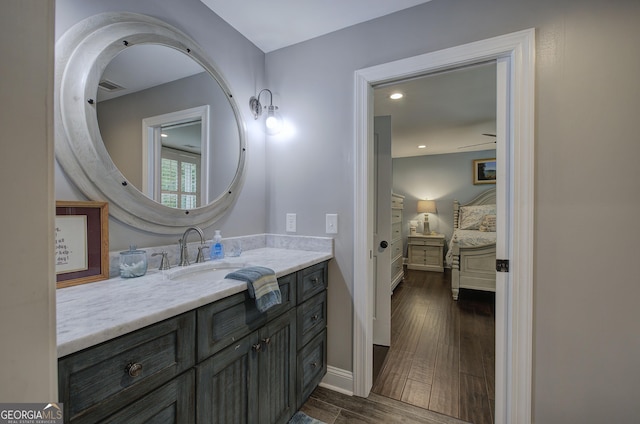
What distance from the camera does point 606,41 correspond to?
1.23 meters

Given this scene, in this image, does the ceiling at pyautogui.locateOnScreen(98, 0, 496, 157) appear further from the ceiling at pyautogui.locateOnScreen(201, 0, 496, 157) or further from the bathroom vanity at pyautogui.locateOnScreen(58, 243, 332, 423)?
the bathroom vanity at pyautogui.locateOnScreen(58, 243, 332, 423)

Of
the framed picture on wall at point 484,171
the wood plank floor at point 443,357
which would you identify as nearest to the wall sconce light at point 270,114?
the wood plank floor at point 443,357

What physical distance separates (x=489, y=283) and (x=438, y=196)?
8.53 feet

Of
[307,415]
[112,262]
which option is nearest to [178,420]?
[112,262]

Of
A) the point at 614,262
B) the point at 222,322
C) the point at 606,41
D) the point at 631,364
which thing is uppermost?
the point at 606,41

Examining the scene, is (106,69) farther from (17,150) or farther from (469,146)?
(469,146)

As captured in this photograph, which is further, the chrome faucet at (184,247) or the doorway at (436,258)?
the doorway at (436,258)

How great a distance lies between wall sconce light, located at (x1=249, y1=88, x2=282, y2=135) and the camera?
6.47ft

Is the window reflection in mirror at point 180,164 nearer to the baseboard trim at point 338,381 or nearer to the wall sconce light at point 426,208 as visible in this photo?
the baseboard trim at point 338,381

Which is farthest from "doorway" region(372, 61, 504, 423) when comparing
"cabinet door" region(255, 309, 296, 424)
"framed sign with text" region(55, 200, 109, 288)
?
"framed sign with text" region(55, 200, 109, 288)

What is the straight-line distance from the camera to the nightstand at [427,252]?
531cm

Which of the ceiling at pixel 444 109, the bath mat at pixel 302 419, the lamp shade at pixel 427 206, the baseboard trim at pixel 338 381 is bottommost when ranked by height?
the bath mat at pixel 302 419

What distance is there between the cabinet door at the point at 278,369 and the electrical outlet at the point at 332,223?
2.05 ft

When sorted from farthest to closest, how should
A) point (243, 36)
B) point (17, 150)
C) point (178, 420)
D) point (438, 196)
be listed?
1. point (438, 196)
2. point (243, 36)
3. point (178, 420)
4. point (17, 150)
